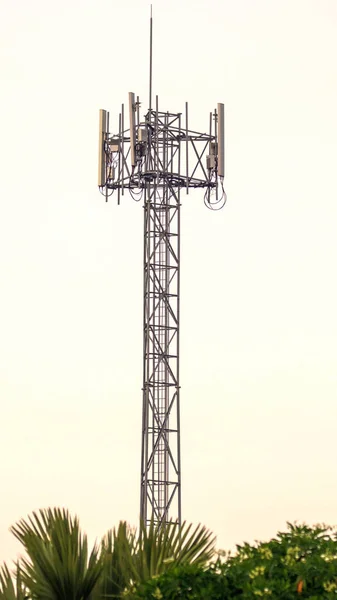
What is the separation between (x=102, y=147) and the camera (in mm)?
34875

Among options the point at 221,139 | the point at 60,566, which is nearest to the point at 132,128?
the point at 221,139

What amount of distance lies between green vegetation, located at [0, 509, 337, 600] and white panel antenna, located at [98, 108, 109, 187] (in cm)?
1950

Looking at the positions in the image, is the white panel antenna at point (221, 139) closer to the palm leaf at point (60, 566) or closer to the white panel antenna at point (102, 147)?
the white panel antenna at point (102, 147)

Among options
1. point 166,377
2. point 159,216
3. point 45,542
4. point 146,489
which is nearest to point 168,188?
point 159,216

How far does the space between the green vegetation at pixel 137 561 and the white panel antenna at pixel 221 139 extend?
19.8 metres

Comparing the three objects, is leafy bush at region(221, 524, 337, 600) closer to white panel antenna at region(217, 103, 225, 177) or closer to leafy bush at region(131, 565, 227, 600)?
leafy bush at region(131, 565, 227, 600)

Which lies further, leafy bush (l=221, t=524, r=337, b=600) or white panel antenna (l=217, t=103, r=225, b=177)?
white panel antenna (l=217, t=103, r=225, b=177)

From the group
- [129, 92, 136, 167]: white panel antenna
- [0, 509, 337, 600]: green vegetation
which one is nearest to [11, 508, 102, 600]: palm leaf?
[0, 509, 337, 600]: green vegetation

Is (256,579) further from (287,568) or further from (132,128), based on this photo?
(132,128)

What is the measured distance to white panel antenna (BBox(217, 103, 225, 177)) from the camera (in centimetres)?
3472

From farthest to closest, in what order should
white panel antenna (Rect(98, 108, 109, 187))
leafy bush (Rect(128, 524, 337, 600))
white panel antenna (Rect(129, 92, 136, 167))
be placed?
white panel antenna (Rect(98, 108, 109, 187)) → white panel antenna (Rect(129, 92, 136, 167)) → leafy bush (Rect(128, 524, 337, 600))

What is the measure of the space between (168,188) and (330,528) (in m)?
19.8

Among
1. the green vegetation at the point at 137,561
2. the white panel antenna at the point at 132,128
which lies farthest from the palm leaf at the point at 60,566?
the white panel antenna at the point at 132,128

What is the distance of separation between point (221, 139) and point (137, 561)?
20885mm
